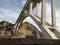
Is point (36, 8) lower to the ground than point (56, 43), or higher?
higher

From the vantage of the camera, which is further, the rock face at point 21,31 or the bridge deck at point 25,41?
the rock face at point 21,31

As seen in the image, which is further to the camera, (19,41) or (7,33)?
(7,33)

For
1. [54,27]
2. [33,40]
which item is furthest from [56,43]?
[54,27]

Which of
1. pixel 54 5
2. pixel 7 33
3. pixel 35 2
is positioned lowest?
pixel 7 33

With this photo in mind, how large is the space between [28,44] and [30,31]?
60.7 m

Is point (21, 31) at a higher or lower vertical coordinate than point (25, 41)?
lower

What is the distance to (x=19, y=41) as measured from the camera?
261cm

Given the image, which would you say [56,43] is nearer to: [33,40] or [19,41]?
[33,40]

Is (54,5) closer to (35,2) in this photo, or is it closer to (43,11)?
(43,11)

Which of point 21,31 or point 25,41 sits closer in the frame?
point 25,41

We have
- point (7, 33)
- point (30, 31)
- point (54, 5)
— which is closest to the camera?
point (54, 5)

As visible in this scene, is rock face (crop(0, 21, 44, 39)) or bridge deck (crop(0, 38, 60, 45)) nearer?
bridge deck (crop(0, 38, 60, 45))

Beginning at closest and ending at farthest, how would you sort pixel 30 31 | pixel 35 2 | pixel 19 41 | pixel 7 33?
pixel 19 41
pixel 35 2
pixel 7 33
pixel 30 31

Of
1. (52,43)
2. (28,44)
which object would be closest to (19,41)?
(28,44)
